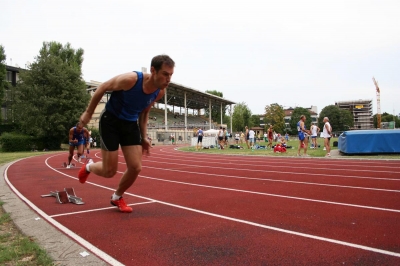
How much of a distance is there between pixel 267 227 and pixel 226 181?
3560mm

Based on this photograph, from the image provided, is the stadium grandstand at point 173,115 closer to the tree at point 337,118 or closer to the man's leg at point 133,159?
the man's leg at point 133,159

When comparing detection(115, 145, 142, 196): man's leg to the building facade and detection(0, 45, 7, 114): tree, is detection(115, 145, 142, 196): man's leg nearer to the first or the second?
detection(0, 45, 7, 114): tree

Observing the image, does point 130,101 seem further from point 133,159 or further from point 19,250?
point 19,250

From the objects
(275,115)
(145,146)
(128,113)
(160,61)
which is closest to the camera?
(160,61)

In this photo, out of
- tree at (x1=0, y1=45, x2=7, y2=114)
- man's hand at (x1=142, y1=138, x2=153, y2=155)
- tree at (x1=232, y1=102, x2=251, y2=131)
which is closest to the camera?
man's hand at (x1=142, y1=138, x2=153, y2=155)

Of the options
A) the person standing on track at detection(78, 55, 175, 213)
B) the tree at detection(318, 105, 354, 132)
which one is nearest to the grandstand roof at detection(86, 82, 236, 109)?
the person standing on track at detection(78, 55, 175, 213)

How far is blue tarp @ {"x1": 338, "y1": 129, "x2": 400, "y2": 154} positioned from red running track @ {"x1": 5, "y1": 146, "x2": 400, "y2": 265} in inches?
268

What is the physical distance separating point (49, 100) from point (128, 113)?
2806 centimetres

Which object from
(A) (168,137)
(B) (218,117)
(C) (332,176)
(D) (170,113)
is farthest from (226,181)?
(B) (218,117)

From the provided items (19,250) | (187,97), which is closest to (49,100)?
(19,250)

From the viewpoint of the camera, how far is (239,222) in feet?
12.0

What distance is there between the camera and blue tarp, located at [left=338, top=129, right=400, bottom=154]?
1261cm

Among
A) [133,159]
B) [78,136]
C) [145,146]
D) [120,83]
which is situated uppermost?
[120,83]

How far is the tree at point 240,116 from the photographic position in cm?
7144
